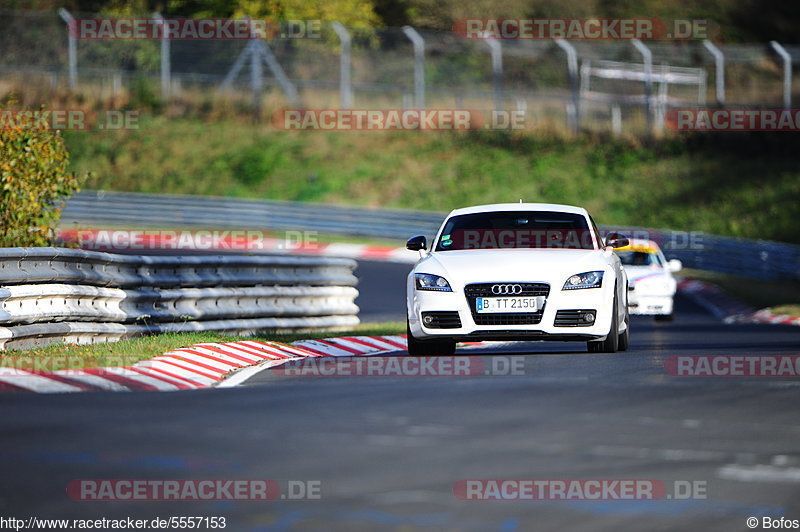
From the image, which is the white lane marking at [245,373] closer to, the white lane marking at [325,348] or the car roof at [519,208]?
the white lane marking at [325,348]

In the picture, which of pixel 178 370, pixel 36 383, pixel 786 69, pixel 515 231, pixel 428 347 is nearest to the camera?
pixel 36 383

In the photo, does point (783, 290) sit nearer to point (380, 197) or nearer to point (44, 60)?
point (380, 197)

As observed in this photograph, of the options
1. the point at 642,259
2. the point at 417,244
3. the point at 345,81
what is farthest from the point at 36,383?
the point at 345,81

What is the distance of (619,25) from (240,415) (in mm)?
61102

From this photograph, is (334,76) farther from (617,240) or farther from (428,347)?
(428,347)

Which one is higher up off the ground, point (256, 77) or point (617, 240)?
point (256, 77)

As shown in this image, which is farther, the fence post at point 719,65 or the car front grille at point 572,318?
the fence post at point 719,65

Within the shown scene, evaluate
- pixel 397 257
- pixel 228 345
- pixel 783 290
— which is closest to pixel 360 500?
pixel 228 345

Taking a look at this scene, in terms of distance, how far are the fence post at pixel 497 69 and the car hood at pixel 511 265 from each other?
30636 mm

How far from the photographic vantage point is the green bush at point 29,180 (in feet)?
57.9

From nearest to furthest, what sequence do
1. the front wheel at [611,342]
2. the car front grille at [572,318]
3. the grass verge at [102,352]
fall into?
the grass verge at [102,352]
the car front grille at [572,318]
the front wheel at [611,342]

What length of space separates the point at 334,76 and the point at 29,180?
109 ft

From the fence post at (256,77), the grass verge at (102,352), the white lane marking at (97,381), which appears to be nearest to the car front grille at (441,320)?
the grass verge at (102,352)

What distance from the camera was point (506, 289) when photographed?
13953 millimetres
